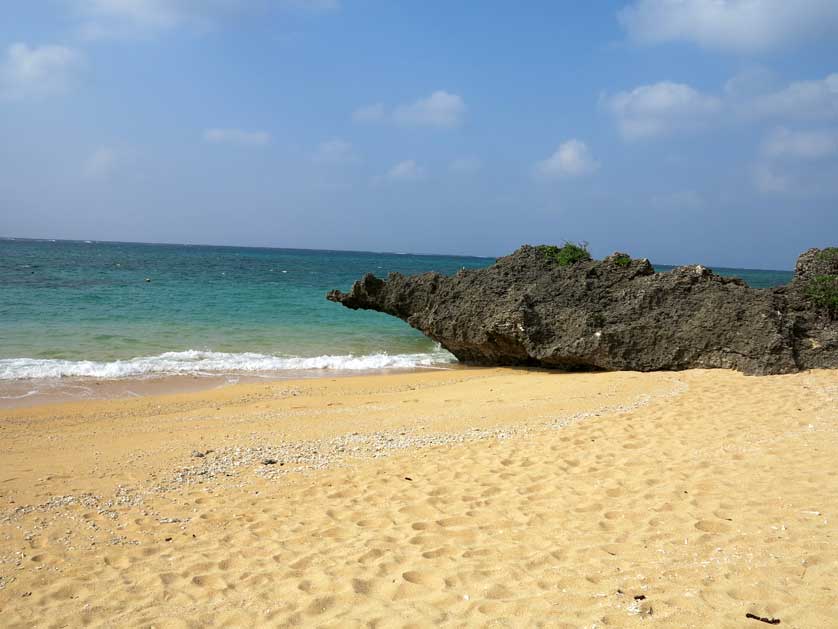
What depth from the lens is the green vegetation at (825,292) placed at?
1247 cm

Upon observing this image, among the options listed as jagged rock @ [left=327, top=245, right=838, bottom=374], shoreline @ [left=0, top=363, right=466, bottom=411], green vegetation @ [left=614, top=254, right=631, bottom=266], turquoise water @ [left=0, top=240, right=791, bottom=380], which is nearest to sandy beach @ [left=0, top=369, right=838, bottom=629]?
jagged rock @ [left=327, top=245, right=838, bottom=374]

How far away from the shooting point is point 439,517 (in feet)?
17.9

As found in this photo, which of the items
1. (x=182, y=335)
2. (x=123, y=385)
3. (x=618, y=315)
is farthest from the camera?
(x=182, y=335)

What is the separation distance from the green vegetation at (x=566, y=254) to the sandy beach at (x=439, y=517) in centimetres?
617

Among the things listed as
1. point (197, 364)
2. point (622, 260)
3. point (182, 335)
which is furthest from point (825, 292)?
point (182, 335)

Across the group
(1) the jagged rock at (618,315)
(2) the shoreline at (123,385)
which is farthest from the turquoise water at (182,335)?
(1) the jagged rock at (618,315)

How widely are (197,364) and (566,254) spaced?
10.3 meters

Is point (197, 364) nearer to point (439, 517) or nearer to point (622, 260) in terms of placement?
point (622, 260)

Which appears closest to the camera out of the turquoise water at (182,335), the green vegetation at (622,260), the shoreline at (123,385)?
the shoreline at (123,385)

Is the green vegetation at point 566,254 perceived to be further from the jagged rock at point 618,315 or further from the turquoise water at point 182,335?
the turquoise water at point 182,335

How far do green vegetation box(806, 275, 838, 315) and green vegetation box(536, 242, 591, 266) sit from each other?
16.6 feet

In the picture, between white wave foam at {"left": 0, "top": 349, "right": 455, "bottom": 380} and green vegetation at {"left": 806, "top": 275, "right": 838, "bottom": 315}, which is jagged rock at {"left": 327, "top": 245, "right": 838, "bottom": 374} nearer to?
green vegetation at {"left": 806, "top": 275, "right": 838, "bottom": 315}

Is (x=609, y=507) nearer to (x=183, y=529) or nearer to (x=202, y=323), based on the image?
(x=183, y=529)

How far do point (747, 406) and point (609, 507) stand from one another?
15.8 ft
